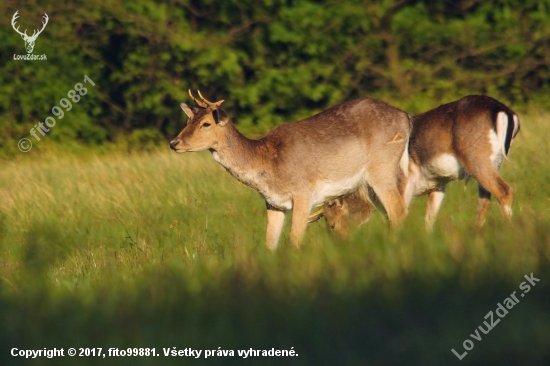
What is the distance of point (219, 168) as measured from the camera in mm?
12797

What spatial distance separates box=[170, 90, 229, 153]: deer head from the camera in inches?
317

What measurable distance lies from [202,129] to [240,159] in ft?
1.49

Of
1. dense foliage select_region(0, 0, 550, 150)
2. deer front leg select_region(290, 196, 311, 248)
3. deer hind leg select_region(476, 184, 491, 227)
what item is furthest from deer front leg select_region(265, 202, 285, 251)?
dense foliage select_region(0, 0, 550, 150)

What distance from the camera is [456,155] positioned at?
30.9ft

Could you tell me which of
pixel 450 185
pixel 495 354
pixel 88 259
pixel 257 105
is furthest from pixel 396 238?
pixel 257 105

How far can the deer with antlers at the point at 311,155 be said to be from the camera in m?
8.25

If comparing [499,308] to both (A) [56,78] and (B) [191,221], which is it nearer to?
(B) [191,221]

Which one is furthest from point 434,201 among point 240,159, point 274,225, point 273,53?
point 273,53

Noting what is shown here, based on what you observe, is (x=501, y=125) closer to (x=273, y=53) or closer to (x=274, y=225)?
(x=274, y=225)

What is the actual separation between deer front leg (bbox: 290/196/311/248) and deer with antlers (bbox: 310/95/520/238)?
50 centimetres

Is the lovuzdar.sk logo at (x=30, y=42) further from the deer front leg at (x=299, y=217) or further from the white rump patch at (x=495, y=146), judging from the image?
the white rump patch at (x=495, y=146)

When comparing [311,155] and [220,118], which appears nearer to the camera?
[220,118]

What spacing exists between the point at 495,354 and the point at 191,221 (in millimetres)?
6106

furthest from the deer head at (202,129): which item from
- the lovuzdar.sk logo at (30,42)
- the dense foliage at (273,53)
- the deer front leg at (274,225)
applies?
the lovuzdar.sk logo at (30,42)
